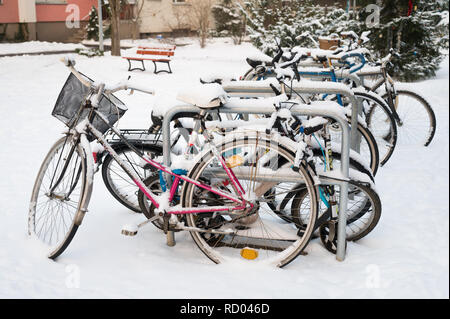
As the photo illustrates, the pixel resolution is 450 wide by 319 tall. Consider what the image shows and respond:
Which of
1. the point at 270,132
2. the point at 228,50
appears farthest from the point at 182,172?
the point at 228,50

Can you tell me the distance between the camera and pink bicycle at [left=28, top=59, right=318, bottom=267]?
2.85 meters

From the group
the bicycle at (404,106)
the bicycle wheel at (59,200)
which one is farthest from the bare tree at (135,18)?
the bicycle wheel at (59,200)

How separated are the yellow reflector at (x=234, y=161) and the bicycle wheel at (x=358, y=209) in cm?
51

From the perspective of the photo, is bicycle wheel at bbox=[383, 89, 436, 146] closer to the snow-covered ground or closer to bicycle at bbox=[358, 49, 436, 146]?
bicycle at bbox=[358, 49, 436, 146]

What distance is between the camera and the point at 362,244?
130 inches

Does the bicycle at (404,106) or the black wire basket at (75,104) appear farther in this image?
the bicycle at (404,106)

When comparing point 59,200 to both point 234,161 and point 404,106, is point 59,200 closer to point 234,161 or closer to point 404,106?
point 234,161

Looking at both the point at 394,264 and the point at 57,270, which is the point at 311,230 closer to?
the point at 394,264

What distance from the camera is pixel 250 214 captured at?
2.96 m

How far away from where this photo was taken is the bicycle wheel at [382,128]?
15.6ft

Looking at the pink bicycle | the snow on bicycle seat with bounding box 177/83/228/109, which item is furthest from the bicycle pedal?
the snow on bicycle seat with bounding box 177/83/228/109

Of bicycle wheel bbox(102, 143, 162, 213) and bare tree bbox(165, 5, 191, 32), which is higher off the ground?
bare tree bbox(165, 5, 191, 32)

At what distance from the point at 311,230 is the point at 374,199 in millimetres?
585

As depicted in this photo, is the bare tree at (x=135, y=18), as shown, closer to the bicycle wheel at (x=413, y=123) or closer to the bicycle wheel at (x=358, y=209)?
the bicycle wheel at (x=413, y=123)
